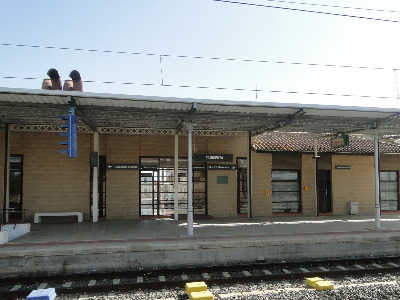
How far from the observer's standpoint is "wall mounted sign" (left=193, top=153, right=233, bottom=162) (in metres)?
A: 15.2

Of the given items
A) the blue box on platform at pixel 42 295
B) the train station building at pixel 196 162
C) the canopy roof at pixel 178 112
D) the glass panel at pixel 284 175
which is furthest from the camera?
the glass panel at pixel 284 175

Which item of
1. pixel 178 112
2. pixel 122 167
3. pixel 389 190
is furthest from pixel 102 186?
pixel 389 190

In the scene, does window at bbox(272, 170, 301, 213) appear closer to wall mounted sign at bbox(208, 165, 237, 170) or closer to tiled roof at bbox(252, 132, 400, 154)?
tiled roof at bbox(252, 132, 400, 154)

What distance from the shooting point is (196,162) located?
631 inches

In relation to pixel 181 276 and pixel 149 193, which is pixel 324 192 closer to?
pixel 149 193

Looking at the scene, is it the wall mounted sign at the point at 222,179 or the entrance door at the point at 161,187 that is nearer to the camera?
the entrance door at the point at 161,187

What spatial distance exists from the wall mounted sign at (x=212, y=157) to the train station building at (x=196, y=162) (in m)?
0.04

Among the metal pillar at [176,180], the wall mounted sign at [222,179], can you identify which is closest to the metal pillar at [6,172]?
the metal pillar at [176,180]

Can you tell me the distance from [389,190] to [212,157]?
33.7ft

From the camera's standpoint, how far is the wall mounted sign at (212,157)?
15164 millimetres

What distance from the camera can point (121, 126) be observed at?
14.5 meters

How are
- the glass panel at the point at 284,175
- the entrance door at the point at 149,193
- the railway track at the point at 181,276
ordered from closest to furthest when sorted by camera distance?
1. the railway track at the point at 181,276
2. the entrance door at the point at 149,193
3. the glass panel at the point at 284,175

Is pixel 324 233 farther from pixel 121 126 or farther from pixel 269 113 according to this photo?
pixel 121 126

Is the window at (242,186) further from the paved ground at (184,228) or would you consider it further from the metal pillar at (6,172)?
the metal pillar at (6,172)
